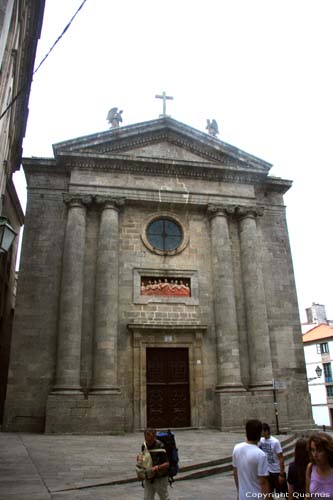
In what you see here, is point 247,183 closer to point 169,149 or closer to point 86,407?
point 169,149

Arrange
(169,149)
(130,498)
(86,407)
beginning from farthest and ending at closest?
(169,149)
(86,407)
(130,498)

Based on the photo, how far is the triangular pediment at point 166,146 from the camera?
1855 cm

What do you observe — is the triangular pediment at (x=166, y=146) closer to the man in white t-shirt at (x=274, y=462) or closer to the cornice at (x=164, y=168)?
the cornice at (x=164, y=168)

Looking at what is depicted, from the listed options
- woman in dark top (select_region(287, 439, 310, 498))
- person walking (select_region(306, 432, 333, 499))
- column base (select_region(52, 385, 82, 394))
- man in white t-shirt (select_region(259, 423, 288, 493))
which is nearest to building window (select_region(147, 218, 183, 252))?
column base (select_region(52, 385, 82, 394))

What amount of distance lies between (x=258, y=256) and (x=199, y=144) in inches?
227

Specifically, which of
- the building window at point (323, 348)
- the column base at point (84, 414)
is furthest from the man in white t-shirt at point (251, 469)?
the building window at point (323, 348)

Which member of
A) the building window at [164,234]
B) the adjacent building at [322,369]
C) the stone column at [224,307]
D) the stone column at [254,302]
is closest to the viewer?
the stone column at [224,307]

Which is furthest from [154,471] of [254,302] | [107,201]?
[107,201]

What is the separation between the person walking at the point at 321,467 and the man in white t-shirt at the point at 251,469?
508 millimetres

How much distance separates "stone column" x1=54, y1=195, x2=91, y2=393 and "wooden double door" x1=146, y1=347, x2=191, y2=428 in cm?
285

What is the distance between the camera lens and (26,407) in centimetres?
1507

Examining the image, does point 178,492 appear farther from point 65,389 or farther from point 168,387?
point 168,387

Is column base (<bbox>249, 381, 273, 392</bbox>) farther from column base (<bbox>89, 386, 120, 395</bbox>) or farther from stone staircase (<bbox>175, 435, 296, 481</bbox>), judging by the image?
stone staircase (<bbox>175, 435, 296, 481</bbox>)

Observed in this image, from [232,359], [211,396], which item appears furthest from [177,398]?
[232,359]
